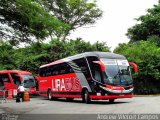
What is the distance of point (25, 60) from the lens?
4659cm

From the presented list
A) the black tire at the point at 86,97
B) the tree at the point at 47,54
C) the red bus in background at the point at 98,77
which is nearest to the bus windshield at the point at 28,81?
the tree at the point at 47,54

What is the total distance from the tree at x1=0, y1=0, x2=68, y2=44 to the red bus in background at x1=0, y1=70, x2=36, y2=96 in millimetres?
22476

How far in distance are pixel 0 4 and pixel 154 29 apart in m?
39.2

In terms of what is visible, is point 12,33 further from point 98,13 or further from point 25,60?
point 98,13

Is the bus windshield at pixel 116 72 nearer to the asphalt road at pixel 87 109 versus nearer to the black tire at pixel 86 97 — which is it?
the asphalt road at pixel 87 109

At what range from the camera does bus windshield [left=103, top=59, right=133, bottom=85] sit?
24688mm

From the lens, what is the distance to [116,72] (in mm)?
25016

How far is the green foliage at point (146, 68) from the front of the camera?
41.6 meters

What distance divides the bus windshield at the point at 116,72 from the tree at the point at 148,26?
28278 mm

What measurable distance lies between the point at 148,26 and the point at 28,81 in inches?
784

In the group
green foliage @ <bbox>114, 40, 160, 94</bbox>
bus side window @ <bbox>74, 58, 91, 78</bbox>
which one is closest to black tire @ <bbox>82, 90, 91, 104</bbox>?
bus side window @ <bbox>74, 58, 91, 78</bbox>

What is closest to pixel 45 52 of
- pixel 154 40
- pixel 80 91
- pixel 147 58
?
pixel 147 58

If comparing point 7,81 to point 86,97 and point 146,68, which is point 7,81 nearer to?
point 146,68

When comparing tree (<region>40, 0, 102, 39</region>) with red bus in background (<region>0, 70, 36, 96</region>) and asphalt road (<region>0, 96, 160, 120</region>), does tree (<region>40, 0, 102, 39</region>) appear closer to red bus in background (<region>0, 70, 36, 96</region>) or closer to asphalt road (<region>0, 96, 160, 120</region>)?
red bus in background (<region>0, 70, 36, 96</region>)
